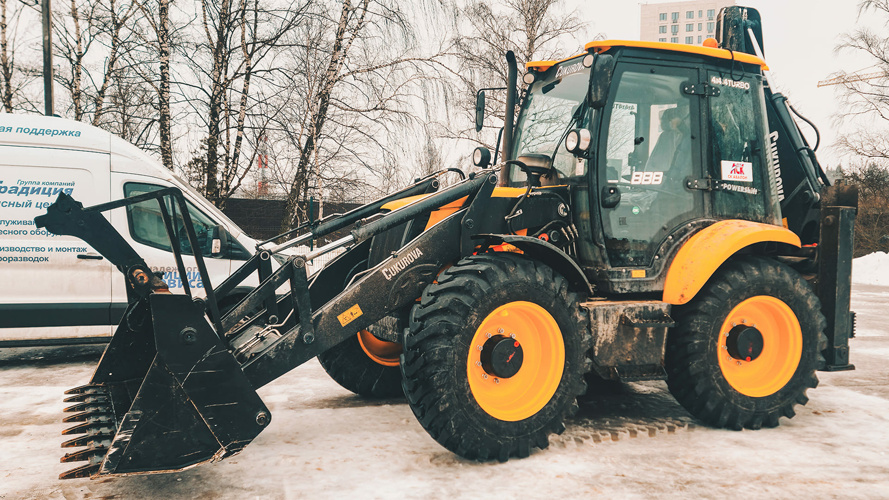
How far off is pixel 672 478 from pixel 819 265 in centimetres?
244

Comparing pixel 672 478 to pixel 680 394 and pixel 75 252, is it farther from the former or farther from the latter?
pixel 75 252

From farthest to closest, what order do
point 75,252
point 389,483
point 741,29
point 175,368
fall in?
point 75,252, point 741,29, point 389,483, point 175,368

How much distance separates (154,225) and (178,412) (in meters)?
A: 4.28

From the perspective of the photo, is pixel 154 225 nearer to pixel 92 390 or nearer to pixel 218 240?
pixel 218 240

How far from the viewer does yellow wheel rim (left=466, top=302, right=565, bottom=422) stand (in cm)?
414

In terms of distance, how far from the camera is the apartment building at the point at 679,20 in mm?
117625

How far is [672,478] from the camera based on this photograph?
3826mm

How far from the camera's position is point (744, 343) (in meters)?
4.77

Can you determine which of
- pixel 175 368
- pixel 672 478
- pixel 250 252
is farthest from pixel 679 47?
pixel 250 252

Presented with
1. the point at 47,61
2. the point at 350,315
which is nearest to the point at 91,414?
the point at 350,315

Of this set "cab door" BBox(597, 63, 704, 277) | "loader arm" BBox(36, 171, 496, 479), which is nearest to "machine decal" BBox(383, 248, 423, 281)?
"loader arm" BBox(36, 171, 496, 479)

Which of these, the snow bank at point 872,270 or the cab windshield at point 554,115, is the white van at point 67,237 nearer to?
the cab windshield at point 554,115

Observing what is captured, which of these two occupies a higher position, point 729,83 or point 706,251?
point 729,83

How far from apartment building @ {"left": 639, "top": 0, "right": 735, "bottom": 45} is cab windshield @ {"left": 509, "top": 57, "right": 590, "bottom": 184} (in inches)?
4772
